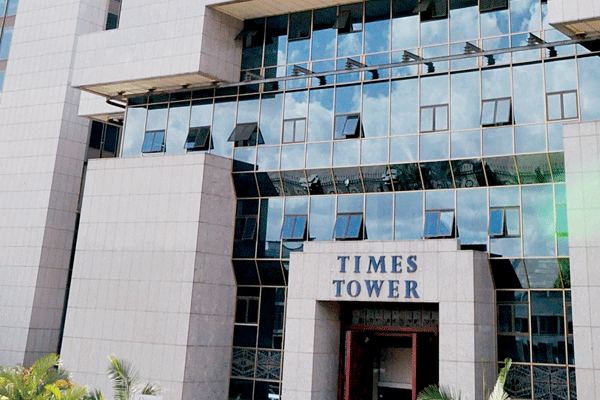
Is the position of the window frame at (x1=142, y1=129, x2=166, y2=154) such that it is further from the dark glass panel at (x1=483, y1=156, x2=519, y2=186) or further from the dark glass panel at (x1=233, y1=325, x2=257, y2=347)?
the dark glass panel at (x1=483, y1=156, x2=519, y2=186)

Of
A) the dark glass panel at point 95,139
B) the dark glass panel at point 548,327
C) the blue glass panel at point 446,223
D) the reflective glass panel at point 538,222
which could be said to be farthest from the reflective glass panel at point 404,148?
the dark glass panel at point 95,139

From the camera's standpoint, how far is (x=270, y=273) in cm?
2731

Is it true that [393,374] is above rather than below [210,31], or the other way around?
below

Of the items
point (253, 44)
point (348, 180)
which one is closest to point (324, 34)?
point (253, 44)

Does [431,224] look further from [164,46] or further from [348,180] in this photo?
[164,46]

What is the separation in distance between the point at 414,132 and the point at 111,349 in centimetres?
1427

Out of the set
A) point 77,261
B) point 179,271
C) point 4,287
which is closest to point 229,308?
point 179,271

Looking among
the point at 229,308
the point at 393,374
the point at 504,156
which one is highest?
the point at 504,156

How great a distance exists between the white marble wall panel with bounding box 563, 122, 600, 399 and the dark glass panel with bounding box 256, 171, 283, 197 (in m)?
11.1

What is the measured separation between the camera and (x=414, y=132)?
82.1 ft

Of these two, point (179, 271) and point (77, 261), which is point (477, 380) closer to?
point (179, 271)

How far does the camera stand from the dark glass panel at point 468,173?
78.0ft

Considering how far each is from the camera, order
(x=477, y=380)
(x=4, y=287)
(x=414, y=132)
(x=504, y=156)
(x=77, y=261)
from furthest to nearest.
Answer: (x=4, y=287)
(x=77, y=261)
(x=414, y=132)
(x=504, y=156)
(x=477, y=380)

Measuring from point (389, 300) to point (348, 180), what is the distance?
503 centimetres
